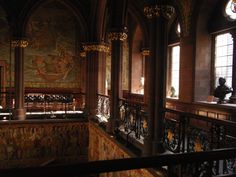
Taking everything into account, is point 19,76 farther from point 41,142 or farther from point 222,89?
point 222,89

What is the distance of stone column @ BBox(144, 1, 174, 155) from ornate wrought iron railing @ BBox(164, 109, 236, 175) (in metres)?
0.22

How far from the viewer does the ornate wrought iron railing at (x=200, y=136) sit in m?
3.59

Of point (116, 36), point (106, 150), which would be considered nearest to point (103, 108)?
point (106, 150)

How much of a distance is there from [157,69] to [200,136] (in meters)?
1.46

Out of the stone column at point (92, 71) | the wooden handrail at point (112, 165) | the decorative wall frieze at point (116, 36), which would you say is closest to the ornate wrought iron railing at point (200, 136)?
the wooden handrail at point (112, 165)

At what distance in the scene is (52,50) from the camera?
15.0m

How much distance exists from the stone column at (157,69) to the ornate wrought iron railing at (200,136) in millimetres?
221

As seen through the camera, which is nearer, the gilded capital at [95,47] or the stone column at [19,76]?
the stone column at [19,76]

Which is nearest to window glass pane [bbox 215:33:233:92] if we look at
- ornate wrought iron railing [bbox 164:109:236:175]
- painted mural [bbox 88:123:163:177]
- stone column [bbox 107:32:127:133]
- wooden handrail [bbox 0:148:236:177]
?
stone column [bbox 107:32:127:133]

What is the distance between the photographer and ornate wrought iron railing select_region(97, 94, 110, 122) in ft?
32.4

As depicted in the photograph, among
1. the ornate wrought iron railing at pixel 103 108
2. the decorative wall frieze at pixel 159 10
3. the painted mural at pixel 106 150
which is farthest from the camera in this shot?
the ornate wrought iron railing at pixel 103 108

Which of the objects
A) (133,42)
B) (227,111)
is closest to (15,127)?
(227,111)

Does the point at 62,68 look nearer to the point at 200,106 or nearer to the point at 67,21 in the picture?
the point at 67,21

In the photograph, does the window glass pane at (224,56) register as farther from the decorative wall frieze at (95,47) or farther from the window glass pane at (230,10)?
the decorative wall frieze at (95,47)
